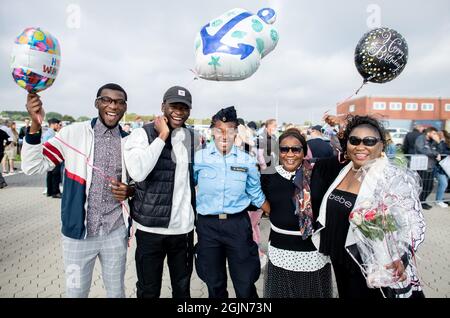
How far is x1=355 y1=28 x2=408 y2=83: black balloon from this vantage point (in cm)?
291

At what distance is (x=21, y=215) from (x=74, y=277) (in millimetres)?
4922

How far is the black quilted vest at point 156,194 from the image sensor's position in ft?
7.65

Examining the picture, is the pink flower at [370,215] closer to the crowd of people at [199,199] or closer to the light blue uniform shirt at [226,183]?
the crowd of people at [199,199]

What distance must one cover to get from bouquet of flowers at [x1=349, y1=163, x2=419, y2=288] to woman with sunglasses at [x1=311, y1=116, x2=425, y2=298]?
0.02 m

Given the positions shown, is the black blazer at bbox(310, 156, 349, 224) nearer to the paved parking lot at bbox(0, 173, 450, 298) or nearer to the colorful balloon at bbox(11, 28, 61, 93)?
the paved parking lot at bbox(0, 173, 450, 298)

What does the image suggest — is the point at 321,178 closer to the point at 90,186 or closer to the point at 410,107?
the point at 90,186

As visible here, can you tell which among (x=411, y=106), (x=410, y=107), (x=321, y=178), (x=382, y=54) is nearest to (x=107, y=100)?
(x=321, y=178)

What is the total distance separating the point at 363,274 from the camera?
195 centimetres

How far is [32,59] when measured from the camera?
2113mm

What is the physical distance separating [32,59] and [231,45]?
66.5 inches

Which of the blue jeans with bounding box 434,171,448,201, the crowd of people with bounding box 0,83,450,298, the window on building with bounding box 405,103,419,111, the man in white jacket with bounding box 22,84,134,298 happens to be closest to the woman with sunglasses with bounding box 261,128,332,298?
the crowd of people with bounding box 0,83,450,298

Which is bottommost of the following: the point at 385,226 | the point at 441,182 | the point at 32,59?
the point at 441,182
